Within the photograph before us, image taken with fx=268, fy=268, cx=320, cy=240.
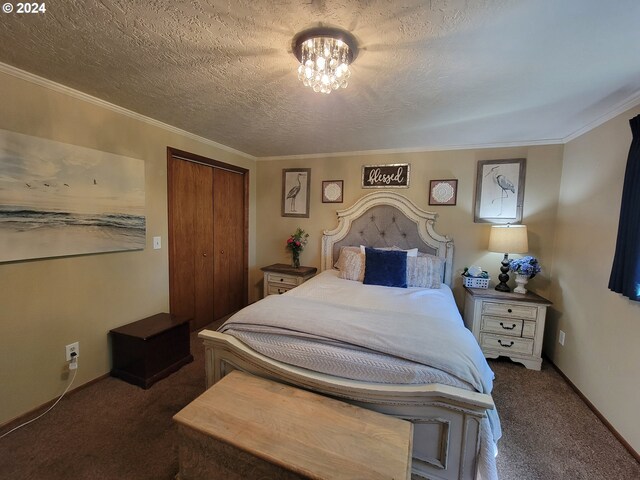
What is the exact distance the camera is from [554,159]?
110 inches

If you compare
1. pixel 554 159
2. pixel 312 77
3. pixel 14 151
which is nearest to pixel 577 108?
pixel 554 159

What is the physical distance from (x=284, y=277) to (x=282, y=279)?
45 mm

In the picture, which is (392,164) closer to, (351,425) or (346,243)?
(346,243)

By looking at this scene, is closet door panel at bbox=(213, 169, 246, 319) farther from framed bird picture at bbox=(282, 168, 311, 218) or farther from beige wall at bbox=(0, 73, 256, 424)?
beige wall at bbox=(0, 73, 256, 424)

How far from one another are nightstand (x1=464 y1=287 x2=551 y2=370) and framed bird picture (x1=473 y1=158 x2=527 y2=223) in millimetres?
844

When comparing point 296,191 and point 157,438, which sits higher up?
point 296,191

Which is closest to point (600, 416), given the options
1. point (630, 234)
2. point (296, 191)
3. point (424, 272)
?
point (630, 234)

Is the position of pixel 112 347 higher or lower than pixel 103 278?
lower

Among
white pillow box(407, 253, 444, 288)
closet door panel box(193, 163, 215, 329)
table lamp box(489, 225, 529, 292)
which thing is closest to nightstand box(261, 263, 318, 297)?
closet door panel box(193, 163, 215, 329)

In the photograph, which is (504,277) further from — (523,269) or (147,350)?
(147,350)

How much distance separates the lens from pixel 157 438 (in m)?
1.69

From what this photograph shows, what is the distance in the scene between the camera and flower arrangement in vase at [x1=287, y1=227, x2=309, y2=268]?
3.67 m

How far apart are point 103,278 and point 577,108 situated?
398 cm

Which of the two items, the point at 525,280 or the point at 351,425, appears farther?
the point at 525,280
